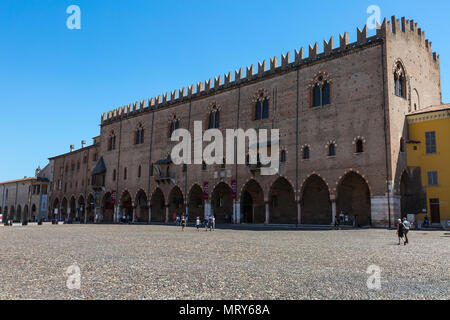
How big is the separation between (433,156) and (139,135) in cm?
3094

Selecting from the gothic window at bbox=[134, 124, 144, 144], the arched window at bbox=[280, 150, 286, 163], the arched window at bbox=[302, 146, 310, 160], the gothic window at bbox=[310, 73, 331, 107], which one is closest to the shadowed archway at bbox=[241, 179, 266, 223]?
the arched window at bbox=[280, 150, 286, 163]

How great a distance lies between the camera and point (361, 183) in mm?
29766

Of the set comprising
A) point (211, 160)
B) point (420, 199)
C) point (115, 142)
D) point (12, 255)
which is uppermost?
point (115, 142)

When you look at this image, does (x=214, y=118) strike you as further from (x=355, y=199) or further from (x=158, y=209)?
(x=355, y=199)

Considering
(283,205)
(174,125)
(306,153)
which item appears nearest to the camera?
(306,153)

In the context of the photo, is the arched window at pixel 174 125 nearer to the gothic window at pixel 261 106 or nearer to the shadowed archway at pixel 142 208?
the shadowed archway at pixel 142 208

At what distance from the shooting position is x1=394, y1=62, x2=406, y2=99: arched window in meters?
27.6

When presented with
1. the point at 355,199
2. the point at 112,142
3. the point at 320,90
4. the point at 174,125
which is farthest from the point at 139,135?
the point at 355,199

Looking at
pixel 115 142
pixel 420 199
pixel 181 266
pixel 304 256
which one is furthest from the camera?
pixel 115 142

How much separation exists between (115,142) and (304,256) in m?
42.0

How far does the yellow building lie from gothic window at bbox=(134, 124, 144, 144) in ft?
94.0

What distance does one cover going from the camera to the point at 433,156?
26328mm
